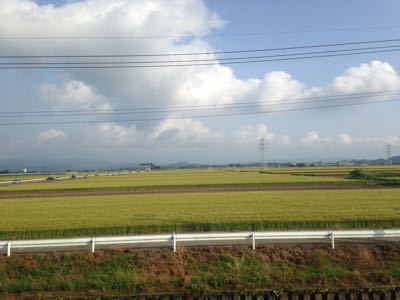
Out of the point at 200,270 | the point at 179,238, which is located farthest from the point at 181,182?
the point at 200,270

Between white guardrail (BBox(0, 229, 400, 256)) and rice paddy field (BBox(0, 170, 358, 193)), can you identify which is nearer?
white guardrail (BBox(0, 229, 400, 256))

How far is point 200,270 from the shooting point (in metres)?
12.6

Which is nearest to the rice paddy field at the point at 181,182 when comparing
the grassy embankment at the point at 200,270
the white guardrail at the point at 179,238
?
the white guardrail at the point at 179,238

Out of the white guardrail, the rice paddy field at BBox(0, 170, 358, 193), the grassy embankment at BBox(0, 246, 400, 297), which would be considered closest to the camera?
the grassy embankment at BBox(0, 246, 400, 297)

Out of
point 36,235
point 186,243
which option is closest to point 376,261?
point 186,243

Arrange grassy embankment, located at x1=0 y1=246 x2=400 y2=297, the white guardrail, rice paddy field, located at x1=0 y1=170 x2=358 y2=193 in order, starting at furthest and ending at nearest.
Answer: rice paddy field, located at x1=0 y1=170 x2=358 y2=193
the white guardrail
grassy embankment, located at x1=0 y1=246 x2=400 y2=297

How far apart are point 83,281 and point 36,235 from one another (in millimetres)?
7572

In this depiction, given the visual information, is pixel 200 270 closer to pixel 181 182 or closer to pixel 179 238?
pixel 179 238

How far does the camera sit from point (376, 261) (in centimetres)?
1292

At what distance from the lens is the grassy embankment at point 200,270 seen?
1147 cm

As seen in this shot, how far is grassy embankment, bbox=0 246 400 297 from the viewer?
11.5m

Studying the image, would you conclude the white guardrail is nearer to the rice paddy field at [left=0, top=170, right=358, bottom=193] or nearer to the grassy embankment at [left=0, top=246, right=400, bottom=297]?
the grassy embankment at [left=0, top=246, right=400, bottom=297]

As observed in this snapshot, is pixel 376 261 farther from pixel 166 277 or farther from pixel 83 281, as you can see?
pixel 83 281

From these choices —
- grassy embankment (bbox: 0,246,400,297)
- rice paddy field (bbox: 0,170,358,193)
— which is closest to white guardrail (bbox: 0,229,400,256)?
grassy embankment (bbox: 0,246,400,297)
